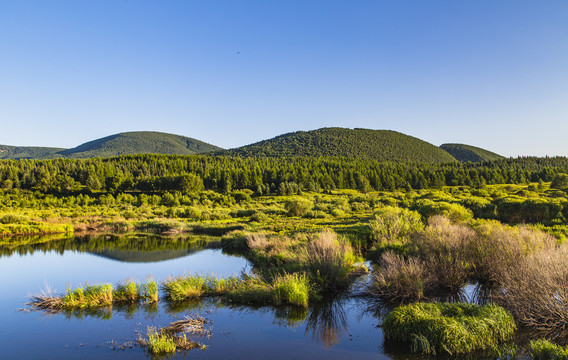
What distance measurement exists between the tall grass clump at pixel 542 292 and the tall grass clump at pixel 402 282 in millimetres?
3106

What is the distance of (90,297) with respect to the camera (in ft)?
50.1

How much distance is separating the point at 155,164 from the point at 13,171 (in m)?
40.1

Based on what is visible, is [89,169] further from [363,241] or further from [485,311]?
[485,311]

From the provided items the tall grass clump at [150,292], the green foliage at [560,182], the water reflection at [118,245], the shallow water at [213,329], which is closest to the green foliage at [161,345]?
the shallow water at [213,329]

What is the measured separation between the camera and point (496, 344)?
10219 millimetres

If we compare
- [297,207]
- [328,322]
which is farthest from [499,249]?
[297,207]

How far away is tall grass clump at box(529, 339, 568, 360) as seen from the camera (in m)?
8.44

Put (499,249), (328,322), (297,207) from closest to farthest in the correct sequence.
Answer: (328,322) → (499,249) → (297,207)

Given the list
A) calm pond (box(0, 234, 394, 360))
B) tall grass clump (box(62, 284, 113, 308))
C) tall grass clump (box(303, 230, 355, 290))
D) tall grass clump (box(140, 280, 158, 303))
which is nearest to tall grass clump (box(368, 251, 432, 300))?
calm pond (box(0, 234, 394, 360))

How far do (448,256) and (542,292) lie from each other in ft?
16.9

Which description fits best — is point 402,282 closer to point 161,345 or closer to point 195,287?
point 195,287

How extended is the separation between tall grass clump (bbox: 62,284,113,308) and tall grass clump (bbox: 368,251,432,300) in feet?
37.2

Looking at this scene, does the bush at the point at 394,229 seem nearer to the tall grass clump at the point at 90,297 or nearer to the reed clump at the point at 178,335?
the reed clump at the point at 178,335

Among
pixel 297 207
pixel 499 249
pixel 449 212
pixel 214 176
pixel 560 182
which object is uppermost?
pixel 214 176
